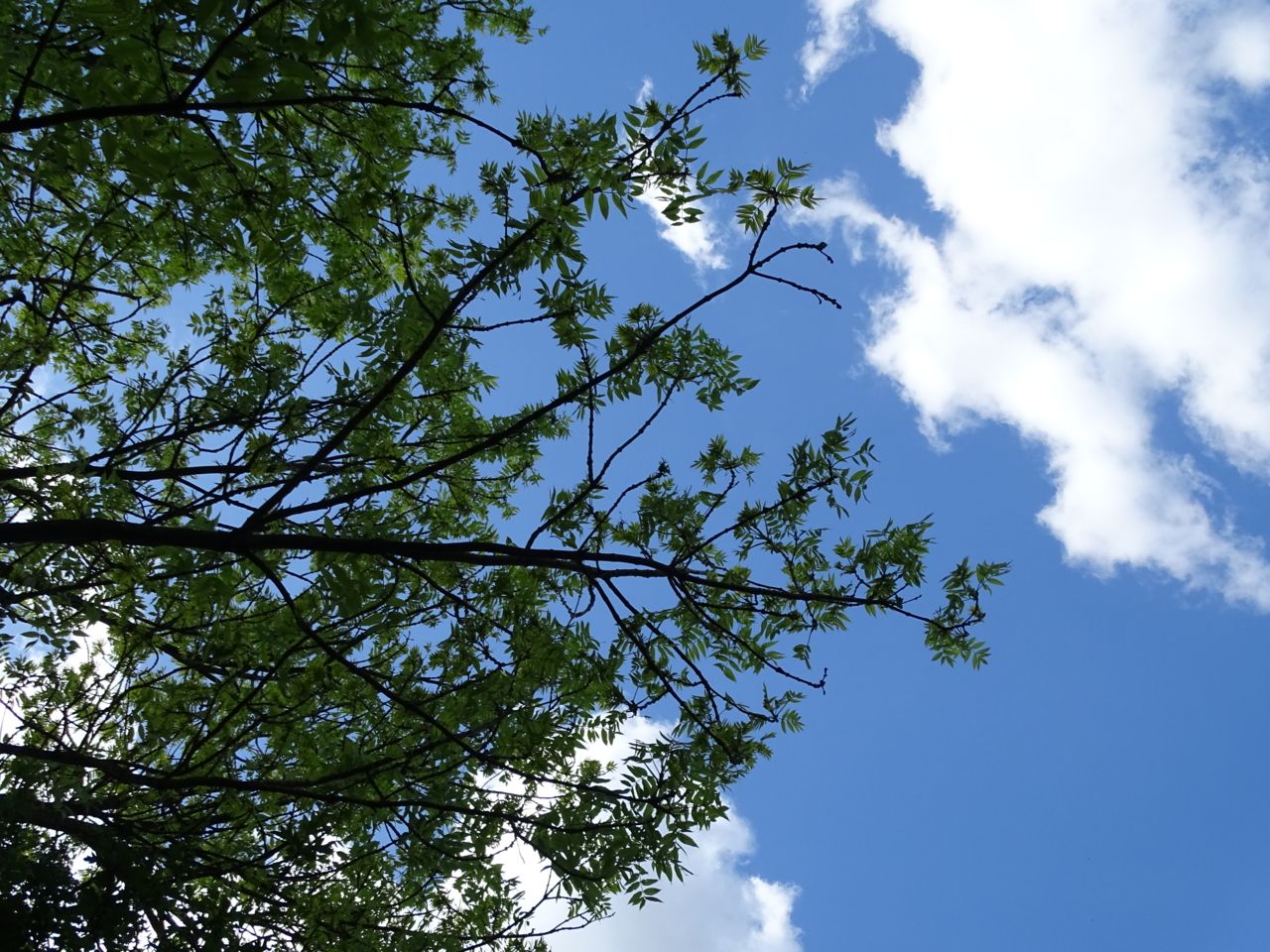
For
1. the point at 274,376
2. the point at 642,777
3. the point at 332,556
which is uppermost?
the point at 274,376

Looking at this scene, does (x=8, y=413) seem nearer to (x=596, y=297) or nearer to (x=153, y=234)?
(x=153, y=234)

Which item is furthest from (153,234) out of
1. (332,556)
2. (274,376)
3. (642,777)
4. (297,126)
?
(642,777)

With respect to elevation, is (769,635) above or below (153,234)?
below

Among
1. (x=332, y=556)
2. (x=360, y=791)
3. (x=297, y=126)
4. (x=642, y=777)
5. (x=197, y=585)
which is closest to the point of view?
(x=197, y=585)

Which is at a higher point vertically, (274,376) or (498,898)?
(274,376)

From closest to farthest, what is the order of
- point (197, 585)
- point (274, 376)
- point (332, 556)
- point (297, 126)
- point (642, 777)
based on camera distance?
1. point (197, 585)
2. point (332, 556)
3. point (642, 777)
4. point (274, 376)
5. point (297, 126)

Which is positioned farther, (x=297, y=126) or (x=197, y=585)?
(x=297, y=126)

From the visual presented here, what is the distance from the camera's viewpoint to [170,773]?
4773 millimetres

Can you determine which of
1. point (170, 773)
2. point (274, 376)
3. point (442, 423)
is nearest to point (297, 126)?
point (274, 376)

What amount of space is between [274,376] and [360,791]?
2.69m

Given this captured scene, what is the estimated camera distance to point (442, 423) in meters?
6.09

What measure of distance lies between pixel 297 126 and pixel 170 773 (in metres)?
4.35

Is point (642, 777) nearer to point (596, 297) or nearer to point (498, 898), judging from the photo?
point (498, 898)

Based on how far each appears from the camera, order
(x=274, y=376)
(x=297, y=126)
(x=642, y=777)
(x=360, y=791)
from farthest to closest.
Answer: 1. (x=297, y=126)
2. (x=274, y=376)
3. (x=360, y=791)
4. (x=642, y=777)
